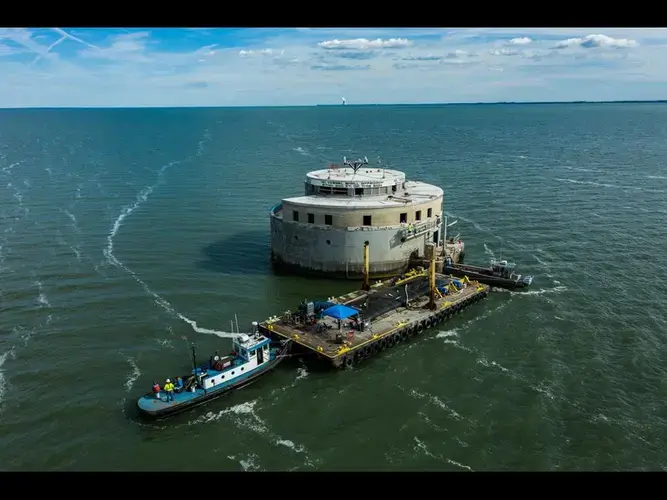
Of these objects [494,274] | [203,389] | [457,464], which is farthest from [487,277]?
[203,389]

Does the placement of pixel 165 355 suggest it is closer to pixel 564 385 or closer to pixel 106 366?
pixel 106 366

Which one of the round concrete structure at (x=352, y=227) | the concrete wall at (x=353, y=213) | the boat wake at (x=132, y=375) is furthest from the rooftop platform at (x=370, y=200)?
the boat wake at (x=132, y=375)

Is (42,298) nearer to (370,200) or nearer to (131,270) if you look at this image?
(131,270)

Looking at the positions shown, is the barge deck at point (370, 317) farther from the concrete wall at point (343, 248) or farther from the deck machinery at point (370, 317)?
the concrete wall at point (343, 248)

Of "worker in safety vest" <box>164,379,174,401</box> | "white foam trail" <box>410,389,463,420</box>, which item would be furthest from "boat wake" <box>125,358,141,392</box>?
"white foam trail" <box>410,389,463,420</box>

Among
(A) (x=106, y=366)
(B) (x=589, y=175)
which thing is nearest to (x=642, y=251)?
(B) (x=589, y=175)
